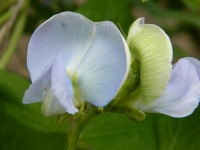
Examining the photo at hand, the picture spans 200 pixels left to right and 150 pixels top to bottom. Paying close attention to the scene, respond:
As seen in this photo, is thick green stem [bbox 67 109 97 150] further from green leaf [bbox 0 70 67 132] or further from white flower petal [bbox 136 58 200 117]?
green leaf [bbox 0 70 67 132]

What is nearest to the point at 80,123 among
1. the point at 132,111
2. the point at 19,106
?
the point at 132,111

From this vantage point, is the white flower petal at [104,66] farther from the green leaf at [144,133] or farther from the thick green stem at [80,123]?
the green leaf at [144,133]

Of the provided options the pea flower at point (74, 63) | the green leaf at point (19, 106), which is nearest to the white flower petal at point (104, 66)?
the pea flower at point (74, 63)

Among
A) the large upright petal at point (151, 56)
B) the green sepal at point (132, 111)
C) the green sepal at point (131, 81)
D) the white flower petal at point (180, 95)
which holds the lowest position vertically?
the green sepal at point (132, 111)

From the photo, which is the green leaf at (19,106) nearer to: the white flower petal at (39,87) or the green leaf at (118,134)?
the green leaf at (118,134)

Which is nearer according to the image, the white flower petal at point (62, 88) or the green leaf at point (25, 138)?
the white flower petal at point (62, 88)

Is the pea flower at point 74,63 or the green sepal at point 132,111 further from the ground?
the pea flower at point 74,63

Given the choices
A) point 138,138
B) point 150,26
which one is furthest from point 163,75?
point 138,138

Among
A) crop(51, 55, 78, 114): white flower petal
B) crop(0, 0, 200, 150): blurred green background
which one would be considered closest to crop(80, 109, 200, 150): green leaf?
crop(0, 0, 200, 150): blurred green background
